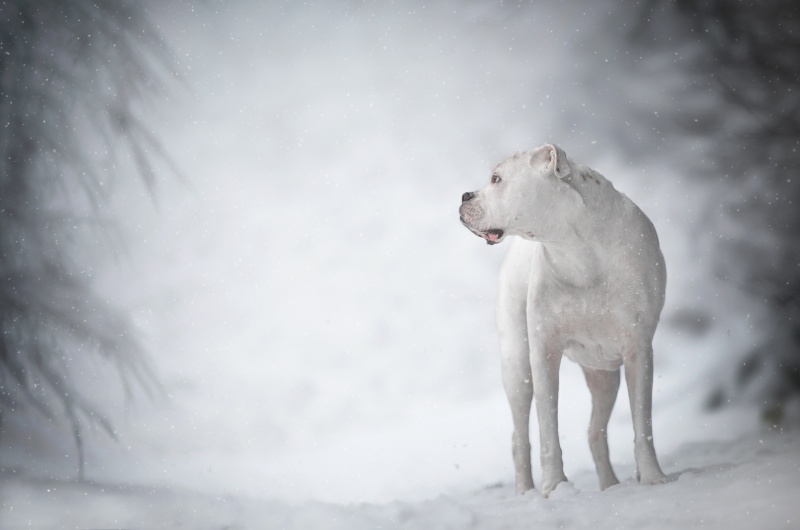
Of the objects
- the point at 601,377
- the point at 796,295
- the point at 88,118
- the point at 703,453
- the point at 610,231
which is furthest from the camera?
the point at 88,118

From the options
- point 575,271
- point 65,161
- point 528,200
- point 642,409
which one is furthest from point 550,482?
point 65,161

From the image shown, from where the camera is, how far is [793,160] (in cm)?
583

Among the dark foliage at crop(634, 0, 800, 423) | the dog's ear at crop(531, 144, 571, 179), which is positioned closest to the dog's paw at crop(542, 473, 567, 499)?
the dog's ear at crop(531, 144, 571, 179)

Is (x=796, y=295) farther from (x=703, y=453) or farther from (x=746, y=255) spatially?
(x=703, y=453)

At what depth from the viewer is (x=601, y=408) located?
3.98m

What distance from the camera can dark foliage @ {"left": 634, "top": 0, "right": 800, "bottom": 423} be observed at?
5762mm

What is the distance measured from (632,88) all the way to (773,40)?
1010 millimetres

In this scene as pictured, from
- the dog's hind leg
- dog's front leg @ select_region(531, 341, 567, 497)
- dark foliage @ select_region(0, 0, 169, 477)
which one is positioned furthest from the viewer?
dark foliage @ select_region(0, 0, 169, 477)

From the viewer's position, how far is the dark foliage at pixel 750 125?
5.76 metres

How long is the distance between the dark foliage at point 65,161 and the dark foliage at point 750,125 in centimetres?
421

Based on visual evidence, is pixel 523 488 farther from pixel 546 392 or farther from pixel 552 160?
pixel 552 160

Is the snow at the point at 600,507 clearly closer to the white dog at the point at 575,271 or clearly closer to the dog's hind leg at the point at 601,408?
the white dog at the point at 575,271

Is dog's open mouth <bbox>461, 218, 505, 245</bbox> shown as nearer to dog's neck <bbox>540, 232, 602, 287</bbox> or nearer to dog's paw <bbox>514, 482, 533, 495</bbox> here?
dog's neck <bbox>540, 232, 602, 287</bbox>

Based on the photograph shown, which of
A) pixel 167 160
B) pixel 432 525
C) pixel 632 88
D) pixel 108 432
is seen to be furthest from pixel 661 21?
pixel 108 432
